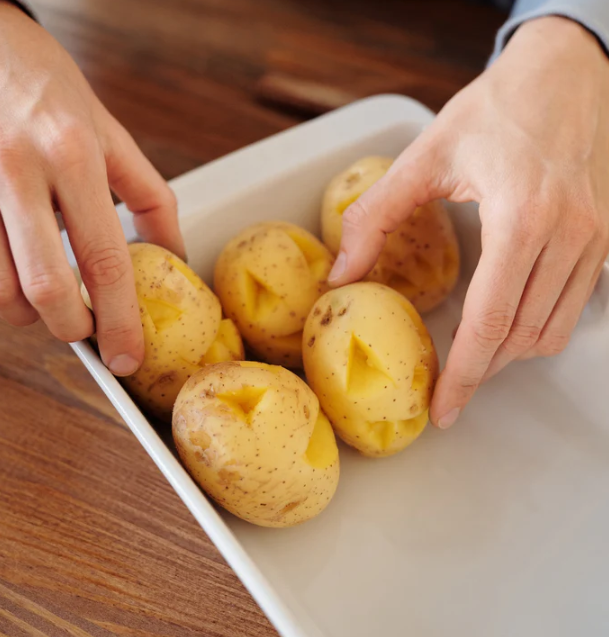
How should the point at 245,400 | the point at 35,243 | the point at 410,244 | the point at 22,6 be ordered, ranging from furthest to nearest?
the point at 410,244, the point at 22,6, the point at 245,400, the point at 35,243

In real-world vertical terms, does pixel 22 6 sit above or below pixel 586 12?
below

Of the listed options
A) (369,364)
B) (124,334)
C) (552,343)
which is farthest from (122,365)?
(552,343)

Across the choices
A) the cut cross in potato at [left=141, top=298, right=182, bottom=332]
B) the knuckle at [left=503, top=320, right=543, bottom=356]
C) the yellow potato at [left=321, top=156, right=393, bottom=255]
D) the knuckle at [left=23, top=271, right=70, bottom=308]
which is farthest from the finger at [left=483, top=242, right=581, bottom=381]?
the knuckle at [left=23, top=271, right=70, bottom=308]

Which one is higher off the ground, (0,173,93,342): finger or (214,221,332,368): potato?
(0,173,93,342): finger

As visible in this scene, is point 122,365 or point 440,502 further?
point 440,502

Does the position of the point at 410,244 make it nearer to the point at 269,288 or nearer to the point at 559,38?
the point at 269,288

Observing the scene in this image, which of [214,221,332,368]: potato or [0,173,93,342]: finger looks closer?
[0,173,93,342]: finger

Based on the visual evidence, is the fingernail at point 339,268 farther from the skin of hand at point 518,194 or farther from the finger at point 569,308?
the finger at point 569,308

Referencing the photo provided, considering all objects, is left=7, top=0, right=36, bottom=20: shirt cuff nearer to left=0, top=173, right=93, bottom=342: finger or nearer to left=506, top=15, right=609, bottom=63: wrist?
left=0, top=173, right=93, bottom=342: finger
